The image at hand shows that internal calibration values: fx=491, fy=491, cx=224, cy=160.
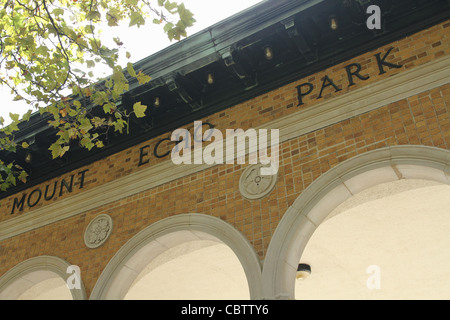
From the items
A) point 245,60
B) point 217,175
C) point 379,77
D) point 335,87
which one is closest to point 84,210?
point 217,175

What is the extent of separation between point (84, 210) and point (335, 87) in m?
4.13

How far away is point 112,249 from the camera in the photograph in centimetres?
686

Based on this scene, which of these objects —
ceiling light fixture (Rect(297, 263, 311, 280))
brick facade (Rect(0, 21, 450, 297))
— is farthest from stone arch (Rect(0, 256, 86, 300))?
ceiling light fixture (Rect(297, 263, 311, 280))

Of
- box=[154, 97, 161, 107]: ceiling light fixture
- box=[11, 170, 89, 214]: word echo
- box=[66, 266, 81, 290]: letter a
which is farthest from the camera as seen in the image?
box=[11, 170, 89, 214]: word echo

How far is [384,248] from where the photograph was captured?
28.8 ft

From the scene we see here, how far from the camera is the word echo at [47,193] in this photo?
26.2ft

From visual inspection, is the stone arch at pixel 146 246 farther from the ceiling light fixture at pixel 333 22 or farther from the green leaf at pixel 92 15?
the ceiling light fixture at pixel 333 22

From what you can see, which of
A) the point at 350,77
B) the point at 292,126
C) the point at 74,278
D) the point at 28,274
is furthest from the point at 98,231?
the point at 350,77

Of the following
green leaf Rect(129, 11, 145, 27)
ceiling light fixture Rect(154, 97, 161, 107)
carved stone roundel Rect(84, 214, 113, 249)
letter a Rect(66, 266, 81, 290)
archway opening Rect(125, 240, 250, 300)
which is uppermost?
ceiling light fixture Rect(154, 97, 161, 107)

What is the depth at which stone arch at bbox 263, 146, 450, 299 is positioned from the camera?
5.29 m

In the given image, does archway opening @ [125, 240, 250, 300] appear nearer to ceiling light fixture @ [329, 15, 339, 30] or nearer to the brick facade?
the brick facade

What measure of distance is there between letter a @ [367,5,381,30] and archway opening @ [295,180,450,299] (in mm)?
2001

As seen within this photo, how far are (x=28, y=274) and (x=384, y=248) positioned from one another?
5.98m

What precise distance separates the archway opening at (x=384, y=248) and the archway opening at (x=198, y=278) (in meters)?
1.33
